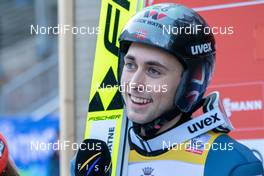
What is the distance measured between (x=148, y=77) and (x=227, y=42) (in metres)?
0.61

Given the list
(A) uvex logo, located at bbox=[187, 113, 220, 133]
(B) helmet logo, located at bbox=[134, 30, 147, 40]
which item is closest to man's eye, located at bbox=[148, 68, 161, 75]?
(B) helmet logo, located at bbox=[134, 30, 147, 40]

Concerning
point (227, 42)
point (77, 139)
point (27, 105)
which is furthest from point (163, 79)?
point (27, 105)

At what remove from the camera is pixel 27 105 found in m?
8.77

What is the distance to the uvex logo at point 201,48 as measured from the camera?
2492mm

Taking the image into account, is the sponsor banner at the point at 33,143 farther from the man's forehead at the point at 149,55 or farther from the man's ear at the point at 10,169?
the man's forehead at the point at 149,55

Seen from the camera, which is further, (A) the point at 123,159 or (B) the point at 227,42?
(B) the point at 227,42

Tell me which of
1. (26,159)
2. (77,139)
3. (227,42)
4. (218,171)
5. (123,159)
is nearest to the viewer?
(218,171)

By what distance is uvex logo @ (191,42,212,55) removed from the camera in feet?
8.18

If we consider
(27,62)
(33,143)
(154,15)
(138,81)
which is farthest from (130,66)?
(27,62)

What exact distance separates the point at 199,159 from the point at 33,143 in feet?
10.5

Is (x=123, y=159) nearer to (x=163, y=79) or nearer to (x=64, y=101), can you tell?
(x=163, y=79)

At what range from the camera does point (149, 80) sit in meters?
2.51

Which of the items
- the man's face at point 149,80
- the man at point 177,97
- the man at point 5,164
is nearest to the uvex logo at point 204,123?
the man at point 177,97

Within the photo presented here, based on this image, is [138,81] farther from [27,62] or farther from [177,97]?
[27,62]
